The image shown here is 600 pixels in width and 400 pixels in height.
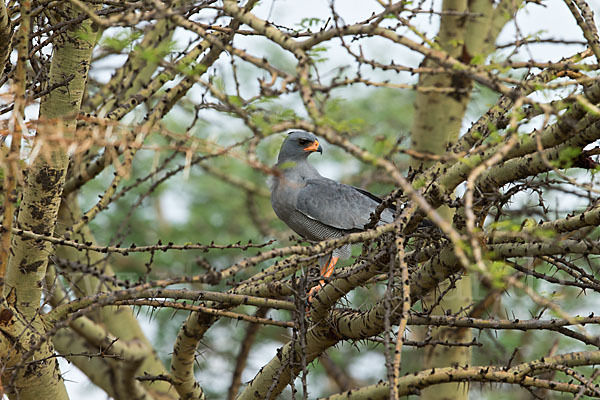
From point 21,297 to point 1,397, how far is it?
1.34 meters

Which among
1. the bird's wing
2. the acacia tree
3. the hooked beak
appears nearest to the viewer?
the acacia tree

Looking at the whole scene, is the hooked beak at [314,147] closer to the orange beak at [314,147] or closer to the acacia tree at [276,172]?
the orange beak at [314,147]

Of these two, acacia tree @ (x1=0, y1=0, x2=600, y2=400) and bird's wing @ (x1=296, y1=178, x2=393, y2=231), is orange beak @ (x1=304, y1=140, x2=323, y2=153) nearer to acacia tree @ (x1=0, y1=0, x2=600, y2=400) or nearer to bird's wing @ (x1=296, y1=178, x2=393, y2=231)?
bird's wing @ (x1=296, y1=178, x2=393, y2=231)

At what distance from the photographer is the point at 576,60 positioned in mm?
3482

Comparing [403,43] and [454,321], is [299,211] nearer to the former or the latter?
[454,321]

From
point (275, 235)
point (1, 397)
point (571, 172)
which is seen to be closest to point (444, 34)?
point (571, 172)

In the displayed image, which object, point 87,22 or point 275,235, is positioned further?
point 275,235

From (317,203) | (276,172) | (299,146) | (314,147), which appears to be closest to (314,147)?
(314,147)

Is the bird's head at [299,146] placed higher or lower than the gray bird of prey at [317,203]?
higher

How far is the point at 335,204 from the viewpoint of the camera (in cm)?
627

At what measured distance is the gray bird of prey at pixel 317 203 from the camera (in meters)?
6.20

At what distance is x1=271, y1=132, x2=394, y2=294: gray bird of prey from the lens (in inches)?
244

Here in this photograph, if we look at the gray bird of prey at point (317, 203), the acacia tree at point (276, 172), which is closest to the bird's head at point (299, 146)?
the gray bird of prey at point (317, 203)

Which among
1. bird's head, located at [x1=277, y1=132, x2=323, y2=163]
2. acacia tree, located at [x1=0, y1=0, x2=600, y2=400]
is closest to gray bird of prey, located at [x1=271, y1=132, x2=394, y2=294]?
bird's head, located at [x1=277, y1=132, x2=323, y2=163]
